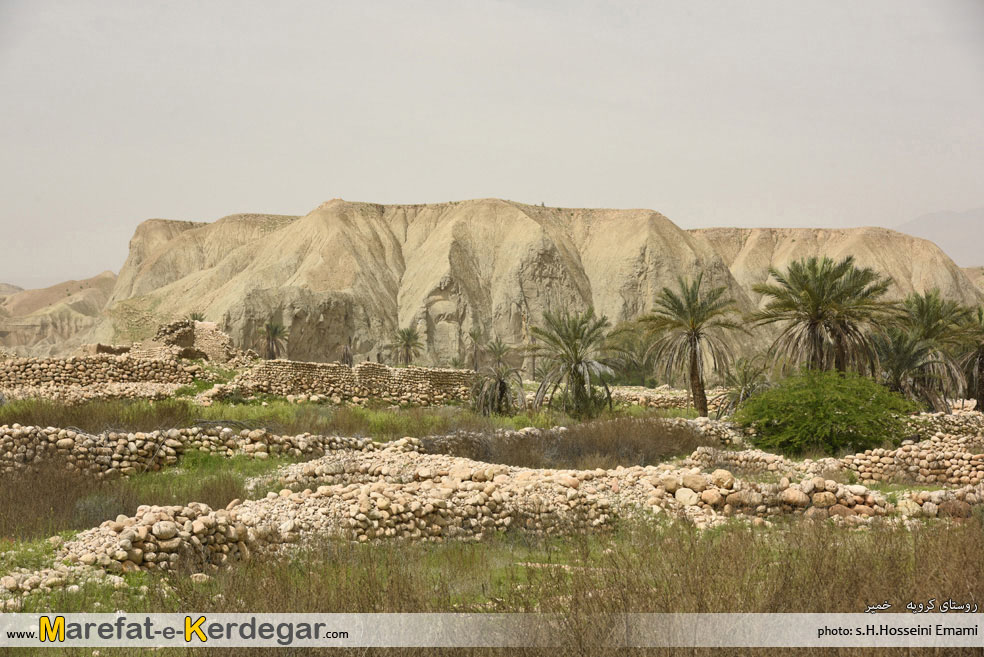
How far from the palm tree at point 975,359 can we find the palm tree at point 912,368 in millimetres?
1311

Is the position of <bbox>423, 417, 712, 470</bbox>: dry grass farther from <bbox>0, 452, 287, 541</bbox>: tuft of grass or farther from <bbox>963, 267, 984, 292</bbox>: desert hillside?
<bbox>963, 267, 984, 292</bbox>: desert hillside

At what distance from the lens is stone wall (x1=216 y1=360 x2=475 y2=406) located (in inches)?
930

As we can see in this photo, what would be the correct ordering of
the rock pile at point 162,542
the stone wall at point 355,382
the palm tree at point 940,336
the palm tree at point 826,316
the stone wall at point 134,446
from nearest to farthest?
1. the rock pile at point 162,542
2. the stone wall at point 134,446
3. the palm tree at point 826,316
4. the stone wall at point 355,382
5. the palm tree at point 940,336

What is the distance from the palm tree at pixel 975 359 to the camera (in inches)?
1000

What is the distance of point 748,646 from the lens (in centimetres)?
401

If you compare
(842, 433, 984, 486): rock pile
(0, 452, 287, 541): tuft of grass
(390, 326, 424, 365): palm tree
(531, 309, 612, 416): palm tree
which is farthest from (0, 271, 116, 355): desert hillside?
(842, 433, 984, 486): rock pile

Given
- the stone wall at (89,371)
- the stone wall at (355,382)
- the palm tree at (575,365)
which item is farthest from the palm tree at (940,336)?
the stone wall at (89,371)

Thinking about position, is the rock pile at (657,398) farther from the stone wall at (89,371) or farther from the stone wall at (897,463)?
the stone wall at (89,371)

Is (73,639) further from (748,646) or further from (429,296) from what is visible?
(429,296)

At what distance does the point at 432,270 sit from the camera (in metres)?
74.7

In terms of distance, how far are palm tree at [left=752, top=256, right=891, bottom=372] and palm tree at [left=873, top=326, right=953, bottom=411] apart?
14.0ft

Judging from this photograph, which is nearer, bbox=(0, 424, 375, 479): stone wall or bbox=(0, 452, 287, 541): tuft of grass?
bbox=(0, 452, 287, 541): tuft of grass

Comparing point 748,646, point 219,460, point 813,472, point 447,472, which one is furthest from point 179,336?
point 748,646

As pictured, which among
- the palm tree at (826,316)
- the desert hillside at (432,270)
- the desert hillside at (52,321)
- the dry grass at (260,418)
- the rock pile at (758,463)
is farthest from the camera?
the desert hillside at (52,321)
